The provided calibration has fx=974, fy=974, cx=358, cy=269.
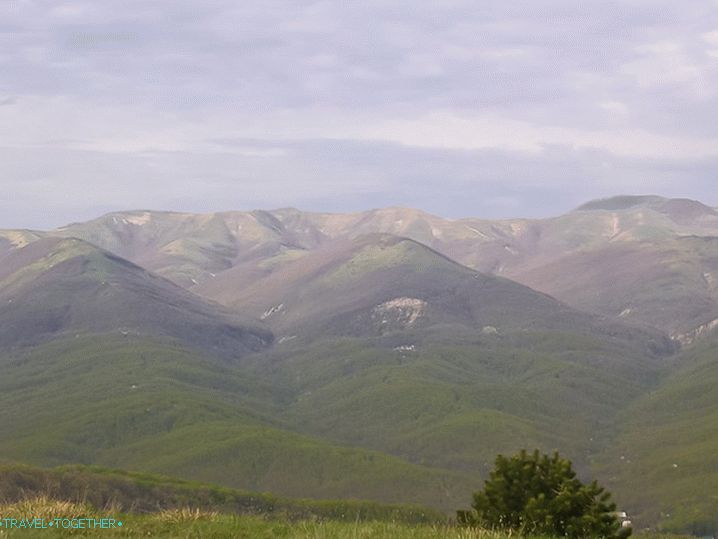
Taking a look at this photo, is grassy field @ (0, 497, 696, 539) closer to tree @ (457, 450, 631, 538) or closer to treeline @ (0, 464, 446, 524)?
tree @ (457, 450, 631, 538)

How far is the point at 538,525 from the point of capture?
28.7 meters

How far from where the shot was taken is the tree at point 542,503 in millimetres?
28047

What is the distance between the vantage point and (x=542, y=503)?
29.1 meters

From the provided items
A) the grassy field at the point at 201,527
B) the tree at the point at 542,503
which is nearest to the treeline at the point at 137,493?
the tree at the point at 542,503

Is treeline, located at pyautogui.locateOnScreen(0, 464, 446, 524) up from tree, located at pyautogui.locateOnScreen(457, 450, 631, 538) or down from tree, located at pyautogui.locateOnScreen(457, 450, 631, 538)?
down

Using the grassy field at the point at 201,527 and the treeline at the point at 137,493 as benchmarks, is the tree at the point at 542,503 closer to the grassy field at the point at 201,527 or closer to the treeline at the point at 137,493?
the grassy field at the point at 201,527

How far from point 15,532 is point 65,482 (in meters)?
116

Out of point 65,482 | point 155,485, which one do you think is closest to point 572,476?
point 65,482

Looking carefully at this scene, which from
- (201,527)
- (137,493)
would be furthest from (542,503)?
(137,493)

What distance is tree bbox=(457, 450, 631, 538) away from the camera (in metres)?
28.0

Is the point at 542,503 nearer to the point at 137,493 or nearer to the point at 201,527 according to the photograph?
the point at 201,527

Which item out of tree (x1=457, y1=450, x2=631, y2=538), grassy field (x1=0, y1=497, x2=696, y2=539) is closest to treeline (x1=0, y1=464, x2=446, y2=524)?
tree (x1=457, y1=450, x2=631, y2=538)

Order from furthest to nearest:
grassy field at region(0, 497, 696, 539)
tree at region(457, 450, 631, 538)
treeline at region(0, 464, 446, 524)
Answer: treeline at region(0, 464, 446, 524) < tree at region(457, 450, 631, 538) < grassy field at region(0, 497, 696, 539)

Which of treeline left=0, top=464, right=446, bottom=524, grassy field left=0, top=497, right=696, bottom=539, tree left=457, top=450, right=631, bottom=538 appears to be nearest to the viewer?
grassy field left=0, top=497, right=696, bottom=539
